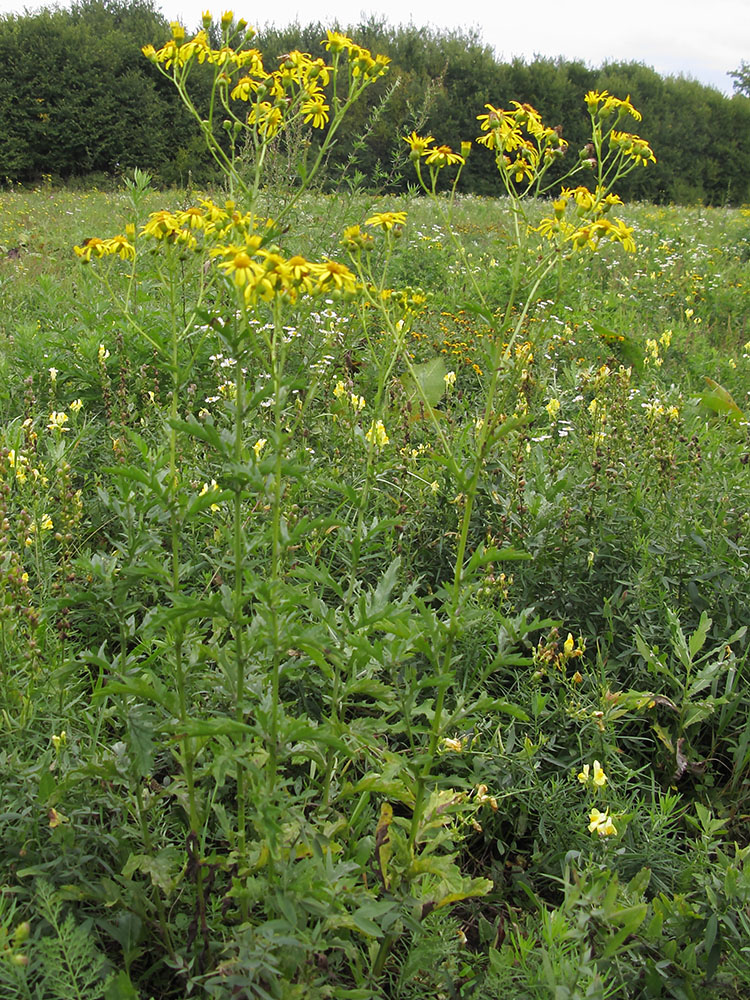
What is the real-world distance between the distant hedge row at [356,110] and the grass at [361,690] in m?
10.5

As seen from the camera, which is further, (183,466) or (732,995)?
(183,466)

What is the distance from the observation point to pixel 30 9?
2006cm

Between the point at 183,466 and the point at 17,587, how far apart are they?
0.95m

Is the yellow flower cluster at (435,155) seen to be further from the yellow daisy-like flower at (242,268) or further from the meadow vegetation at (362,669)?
the yellow daisy-like flower at (242,268)

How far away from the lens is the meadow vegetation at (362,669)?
132 centimetres

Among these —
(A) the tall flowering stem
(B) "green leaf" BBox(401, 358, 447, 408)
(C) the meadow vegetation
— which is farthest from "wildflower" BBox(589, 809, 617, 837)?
(B) "green leaf" BBox(401, 358, 447, 408)

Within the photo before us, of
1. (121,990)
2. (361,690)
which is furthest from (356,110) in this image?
(121,990)

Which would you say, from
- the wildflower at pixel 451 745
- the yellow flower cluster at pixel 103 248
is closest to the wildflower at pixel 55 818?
the wildflower at pixel 451 745

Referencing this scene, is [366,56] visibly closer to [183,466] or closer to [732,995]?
[183,466]

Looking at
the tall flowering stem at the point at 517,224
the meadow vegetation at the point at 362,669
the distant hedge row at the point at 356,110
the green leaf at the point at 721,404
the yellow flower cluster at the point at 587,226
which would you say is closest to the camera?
the meadow vegetation at the point at 362,669

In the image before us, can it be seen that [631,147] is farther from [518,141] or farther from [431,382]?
[431,382]

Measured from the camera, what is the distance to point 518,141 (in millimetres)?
1784

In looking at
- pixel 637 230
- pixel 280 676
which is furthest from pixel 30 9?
pixel 280 676

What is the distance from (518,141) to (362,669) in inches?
52.7
